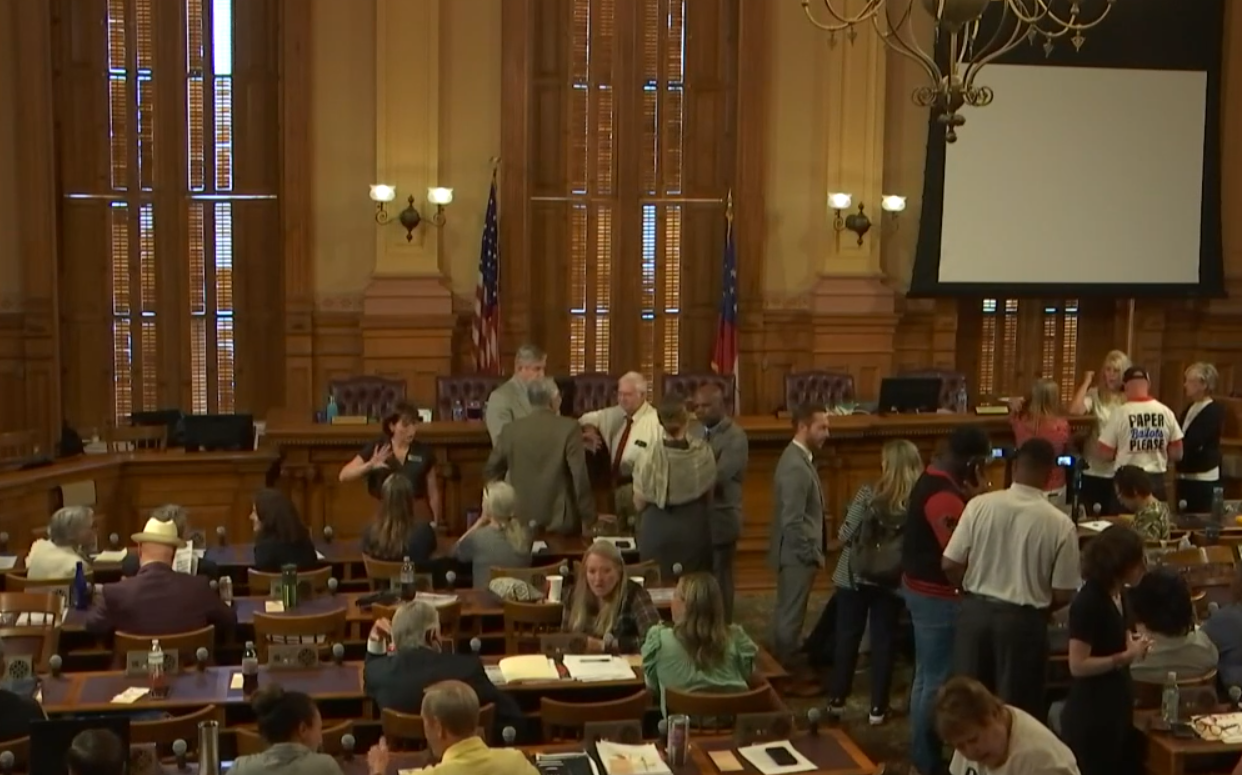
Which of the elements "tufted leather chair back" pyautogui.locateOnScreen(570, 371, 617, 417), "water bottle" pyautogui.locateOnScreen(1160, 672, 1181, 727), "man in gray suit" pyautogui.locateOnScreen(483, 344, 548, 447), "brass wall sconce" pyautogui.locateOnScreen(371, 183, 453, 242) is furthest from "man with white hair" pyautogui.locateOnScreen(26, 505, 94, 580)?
"brass wall sconce" pyautogui.locateOnScreen(371, 183, 453, 242)

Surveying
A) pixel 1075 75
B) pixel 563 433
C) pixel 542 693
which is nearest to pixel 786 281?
pixel 1075 75

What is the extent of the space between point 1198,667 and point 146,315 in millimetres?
9507

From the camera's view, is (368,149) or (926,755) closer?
(926,755)

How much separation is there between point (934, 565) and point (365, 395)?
6.00m

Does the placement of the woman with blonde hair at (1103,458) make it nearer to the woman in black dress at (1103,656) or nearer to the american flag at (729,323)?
the american flag at (729,323)

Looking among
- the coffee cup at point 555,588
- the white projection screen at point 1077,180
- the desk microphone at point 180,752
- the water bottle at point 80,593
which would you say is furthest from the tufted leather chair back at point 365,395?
the desk microphone at point 180,752

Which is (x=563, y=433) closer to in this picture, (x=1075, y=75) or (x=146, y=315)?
(x=146, y=315)

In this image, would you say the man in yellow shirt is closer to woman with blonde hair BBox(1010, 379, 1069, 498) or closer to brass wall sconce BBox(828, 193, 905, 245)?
woman with blonde hair BBox(1010, 379, 1069, 498)

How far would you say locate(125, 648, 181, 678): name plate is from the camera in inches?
210

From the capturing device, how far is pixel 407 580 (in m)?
6.42

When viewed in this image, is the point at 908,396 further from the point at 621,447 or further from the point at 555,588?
the point at 555,588

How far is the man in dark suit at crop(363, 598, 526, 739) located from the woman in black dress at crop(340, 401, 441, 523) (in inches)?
122

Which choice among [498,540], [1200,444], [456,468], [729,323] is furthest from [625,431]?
[729,323]

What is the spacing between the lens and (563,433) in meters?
7.91
